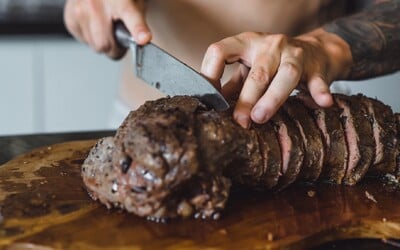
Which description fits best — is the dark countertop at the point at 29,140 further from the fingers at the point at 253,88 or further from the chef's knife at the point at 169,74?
the fingers at the point at 253,88

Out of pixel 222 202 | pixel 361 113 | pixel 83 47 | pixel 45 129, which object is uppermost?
pixel 361 113

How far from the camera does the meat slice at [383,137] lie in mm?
1646

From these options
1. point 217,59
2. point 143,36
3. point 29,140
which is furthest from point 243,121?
point 29,140

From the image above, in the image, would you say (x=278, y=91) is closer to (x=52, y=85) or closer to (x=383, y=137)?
(x=383, y=137)

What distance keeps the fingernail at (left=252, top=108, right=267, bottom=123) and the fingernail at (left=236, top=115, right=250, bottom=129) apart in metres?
0.02

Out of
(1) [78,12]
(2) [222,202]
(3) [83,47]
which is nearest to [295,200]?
(2) [222,202]

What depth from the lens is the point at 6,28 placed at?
3055 mm

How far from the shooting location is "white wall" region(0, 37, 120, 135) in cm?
310

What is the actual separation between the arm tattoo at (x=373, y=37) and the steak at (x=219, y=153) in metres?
0.32

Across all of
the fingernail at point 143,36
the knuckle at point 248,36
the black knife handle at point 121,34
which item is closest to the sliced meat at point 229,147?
the knuckle at point 248,36

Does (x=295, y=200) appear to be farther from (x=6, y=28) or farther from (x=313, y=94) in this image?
(x=6, y=28)

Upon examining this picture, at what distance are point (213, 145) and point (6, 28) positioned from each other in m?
1.86

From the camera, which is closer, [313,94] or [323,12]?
[313,94]

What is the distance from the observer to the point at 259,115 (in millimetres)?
1508
